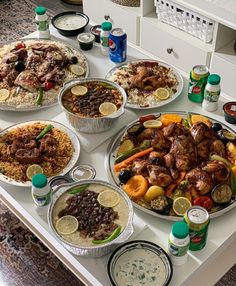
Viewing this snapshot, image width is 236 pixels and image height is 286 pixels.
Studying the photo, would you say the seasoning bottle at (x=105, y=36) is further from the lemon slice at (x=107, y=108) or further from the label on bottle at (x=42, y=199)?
the label on bottle at (x=42, y=199)

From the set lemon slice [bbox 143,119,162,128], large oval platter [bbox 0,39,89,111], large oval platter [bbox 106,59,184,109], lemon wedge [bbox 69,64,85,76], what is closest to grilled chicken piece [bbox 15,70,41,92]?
large oval platter [bbox 0,39,89,111]

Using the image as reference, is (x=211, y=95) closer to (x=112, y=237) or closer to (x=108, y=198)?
(x=108, y=198)

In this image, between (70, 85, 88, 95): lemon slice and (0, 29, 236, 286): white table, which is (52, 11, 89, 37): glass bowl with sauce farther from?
(0, 29, 236, 286): white table

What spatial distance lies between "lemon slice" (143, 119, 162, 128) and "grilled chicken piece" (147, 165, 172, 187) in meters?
0.26

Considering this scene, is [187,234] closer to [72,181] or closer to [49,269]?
[72,181]

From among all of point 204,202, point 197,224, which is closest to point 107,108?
point 204,202

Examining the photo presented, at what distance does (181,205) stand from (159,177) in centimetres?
13

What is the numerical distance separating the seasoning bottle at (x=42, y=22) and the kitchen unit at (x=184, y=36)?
576 mm

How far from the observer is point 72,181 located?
1.83m

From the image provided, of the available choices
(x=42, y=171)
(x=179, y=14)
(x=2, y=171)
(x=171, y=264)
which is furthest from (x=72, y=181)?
(x=179, y=14)

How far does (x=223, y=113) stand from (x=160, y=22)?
1.18 m

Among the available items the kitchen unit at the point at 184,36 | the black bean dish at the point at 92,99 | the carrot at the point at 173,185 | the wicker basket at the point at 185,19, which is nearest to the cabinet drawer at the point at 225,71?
the kitchen unit at the point at 184,36

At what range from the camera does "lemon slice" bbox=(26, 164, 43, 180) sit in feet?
6.04

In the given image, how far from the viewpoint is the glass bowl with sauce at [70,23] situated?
2570mm
